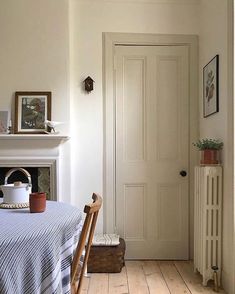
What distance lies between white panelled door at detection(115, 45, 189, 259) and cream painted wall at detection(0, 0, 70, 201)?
1.84ft

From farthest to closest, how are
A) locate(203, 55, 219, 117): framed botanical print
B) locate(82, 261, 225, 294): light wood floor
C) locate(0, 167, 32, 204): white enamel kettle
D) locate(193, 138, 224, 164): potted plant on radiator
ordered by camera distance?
locate(203, 55, 219, 117): framed botanical print < locate(193, 138, 224, 164): potted plant on radiator < locate(82, 261, 225, 294): light wood floor < locate(0, 167, 32, 204): white enamel kettle

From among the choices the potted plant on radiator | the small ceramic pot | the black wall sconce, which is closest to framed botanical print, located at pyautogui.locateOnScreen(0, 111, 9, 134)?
the black wall sconce

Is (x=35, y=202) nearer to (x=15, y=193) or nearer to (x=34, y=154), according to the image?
(x=15, y=193)

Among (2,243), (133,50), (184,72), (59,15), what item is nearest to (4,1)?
(59,15)

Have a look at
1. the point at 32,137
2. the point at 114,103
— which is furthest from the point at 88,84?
the point at 32,137

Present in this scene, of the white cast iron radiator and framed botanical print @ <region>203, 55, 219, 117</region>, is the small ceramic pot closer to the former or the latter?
the white cast iron radiator

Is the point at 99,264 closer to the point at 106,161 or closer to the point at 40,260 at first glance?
the point at 106,161

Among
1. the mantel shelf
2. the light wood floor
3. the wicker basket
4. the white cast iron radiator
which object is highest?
the mantel shelf

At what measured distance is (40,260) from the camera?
131 cm

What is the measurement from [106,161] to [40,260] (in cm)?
217

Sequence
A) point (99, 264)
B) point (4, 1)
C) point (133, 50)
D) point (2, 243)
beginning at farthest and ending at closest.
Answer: point (133, 50)
point (4, 1)
point (99, 264)
point (2, 243)

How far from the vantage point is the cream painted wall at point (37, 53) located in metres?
3.28

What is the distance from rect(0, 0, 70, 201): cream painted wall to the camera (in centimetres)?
328

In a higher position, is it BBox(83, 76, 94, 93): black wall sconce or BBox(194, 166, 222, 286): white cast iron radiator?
BBox(83, 76, 94, 93): black wall sconce
